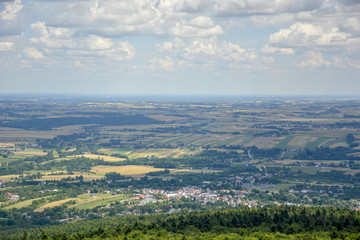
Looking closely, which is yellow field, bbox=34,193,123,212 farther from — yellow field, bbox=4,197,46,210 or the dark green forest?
the dark green forest

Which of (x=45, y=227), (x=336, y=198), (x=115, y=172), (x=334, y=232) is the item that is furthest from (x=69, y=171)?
(x=334, y=232)

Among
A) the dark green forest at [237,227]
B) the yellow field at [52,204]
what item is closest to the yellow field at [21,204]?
the yellow field at [52,204]

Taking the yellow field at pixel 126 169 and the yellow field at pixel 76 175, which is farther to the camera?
the yellow field at pixel 126 169

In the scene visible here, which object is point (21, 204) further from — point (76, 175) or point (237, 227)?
point (237, 227)

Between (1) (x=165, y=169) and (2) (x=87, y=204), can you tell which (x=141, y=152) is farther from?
(2) (x=87, y=204)

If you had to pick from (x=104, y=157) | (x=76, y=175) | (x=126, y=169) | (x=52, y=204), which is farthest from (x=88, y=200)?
(x=104, y=157)

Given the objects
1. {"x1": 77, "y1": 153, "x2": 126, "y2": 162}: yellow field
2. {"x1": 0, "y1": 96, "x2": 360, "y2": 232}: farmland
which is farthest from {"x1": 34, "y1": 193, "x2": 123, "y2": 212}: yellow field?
{"x1": 77, "y1": 153, "x2": 126, "y2": 162}: yellow field

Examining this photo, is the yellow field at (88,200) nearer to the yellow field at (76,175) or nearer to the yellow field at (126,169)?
the yellow field at (76,175)

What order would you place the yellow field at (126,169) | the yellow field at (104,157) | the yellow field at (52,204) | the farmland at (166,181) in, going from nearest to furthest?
the yellow field at (52,204)
the farmland at (166,181)
the yellow field at (126,169)
the yellow field at (104,157)
